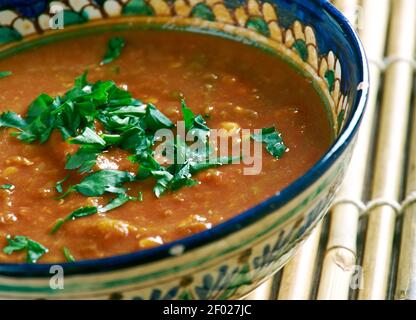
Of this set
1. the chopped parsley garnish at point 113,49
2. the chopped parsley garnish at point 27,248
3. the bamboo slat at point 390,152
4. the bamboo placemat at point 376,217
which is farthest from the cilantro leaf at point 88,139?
the bamboo slat at point 390,152

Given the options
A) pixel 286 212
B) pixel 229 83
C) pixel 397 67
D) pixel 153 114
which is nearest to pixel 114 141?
pixel 153 114

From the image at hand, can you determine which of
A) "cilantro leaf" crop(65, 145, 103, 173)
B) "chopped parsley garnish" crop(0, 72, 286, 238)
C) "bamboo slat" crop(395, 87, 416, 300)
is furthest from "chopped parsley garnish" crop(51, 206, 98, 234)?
"bamboo slat" crop(395, 87, 416, 300)

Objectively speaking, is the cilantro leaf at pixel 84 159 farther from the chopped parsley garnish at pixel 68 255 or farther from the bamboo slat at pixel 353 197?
the bamboo slat at pixel 353 197

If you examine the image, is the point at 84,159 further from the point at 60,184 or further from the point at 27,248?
the point at 27,248

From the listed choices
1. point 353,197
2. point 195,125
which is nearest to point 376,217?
point 353,197

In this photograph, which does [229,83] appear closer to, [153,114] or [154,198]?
[153,114]
